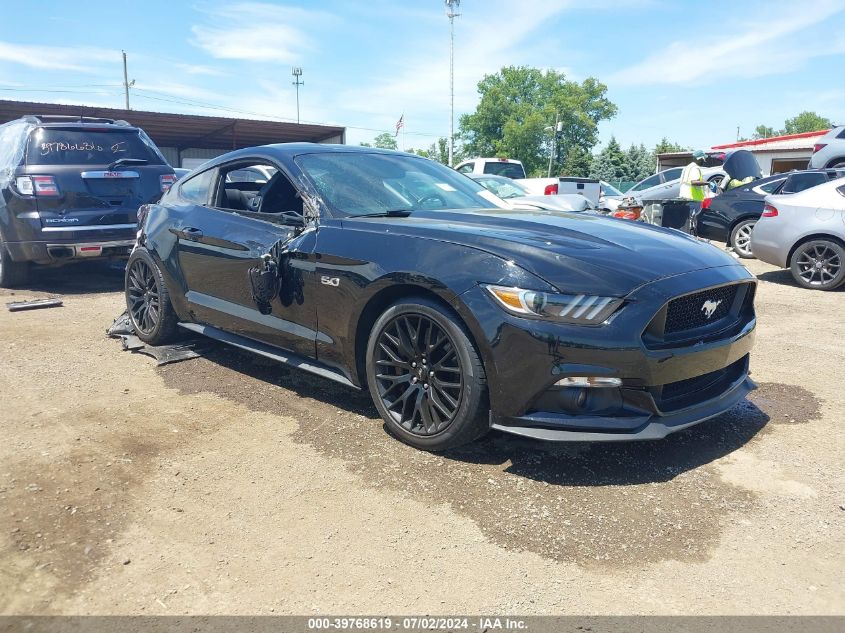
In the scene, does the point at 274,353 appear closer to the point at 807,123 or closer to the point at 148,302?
the point at 148,302

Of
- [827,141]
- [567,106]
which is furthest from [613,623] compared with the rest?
[567,106]

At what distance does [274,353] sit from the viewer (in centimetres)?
402

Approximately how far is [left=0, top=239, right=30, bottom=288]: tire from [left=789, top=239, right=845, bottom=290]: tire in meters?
9.59

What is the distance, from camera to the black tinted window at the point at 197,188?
4715mm

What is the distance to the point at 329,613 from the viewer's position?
6.93ft

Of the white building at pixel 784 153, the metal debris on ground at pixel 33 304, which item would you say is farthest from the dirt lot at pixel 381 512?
the white building at pixel 784 153

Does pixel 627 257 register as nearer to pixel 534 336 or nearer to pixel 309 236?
pixel 534 336

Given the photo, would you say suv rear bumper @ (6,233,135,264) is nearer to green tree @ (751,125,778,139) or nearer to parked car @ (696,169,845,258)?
parked car @ (696,169,845,258)

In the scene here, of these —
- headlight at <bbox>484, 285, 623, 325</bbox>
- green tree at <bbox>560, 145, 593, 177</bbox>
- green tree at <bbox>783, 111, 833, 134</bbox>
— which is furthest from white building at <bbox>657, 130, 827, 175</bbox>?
green tree at <bbox>783, 111, 833, 134</bbox>

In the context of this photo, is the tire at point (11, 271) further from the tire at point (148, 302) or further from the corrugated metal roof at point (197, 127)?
the corrugated metal roof at point (197, 127)

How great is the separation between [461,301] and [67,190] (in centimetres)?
603

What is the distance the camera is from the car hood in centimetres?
285

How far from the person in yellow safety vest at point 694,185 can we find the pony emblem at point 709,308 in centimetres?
947

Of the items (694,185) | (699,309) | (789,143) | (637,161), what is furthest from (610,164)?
(699,309)
